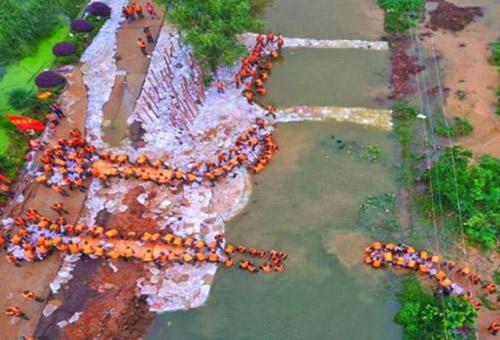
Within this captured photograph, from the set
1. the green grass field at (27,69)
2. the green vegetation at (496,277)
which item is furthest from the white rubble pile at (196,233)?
A: the green grass field at (27,69)

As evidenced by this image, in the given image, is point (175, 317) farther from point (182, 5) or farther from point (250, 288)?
point (182, 5)

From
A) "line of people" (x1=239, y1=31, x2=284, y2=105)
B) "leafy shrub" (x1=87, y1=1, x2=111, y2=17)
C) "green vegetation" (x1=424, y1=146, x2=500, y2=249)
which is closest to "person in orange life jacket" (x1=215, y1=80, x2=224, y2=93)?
"line of people" (x1=239, y1=31, x2=284, y2=105)

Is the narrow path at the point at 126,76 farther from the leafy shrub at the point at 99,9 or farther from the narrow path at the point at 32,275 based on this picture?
the narrow path at the point at 32,275

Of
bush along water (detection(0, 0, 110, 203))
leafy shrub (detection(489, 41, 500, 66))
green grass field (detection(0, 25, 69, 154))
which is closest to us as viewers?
bush along water (detection(0, 0, 110, 203))

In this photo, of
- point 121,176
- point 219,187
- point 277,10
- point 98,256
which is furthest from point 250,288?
point 277,10

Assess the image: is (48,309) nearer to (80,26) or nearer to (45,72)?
(45,72)

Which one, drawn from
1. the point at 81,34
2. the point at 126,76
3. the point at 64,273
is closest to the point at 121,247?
the point at 64,273

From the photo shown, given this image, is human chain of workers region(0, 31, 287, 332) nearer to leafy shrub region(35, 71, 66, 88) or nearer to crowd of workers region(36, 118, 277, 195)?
crowd of workers region(36, 118, 277, 195)
